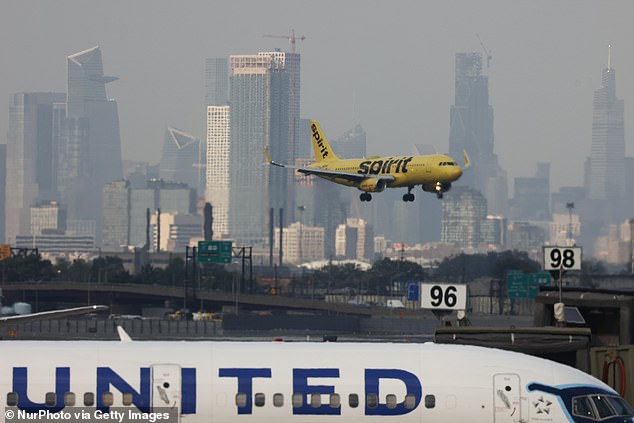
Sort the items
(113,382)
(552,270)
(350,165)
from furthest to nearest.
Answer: (350,165) < (552,270) < (113,382)

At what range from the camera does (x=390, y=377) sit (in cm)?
3312

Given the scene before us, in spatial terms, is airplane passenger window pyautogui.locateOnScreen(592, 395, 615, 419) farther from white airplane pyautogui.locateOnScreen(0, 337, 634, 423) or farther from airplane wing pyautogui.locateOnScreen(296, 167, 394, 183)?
airplane wing pyautogui.locateOnScreen(296, 167, 394, 183)

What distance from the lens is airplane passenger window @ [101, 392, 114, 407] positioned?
32188 mm

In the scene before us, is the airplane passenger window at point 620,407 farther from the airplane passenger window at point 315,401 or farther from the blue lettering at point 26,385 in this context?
the blue lettering at point 26,385

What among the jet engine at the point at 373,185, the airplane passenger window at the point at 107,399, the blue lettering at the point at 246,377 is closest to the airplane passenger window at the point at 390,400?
the blue lettering at the point at 246,377

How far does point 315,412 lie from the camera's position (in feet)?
107

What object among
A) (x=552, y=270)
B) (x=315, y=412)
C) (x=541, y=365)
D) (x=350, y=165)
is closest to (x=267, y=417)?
(x=315, y=412)

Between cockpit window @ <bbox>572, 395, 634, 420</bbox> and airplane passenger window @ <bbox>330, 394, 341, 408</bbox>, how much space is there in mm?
4999

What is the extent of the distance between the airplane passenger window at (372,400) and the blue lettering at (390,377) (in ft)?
0.20

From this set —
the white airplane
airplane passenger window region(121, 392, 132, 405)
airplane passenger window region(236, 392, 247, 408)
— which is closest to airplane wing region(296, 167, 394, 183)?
the white airplane

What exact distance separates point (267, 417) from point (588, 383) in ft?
22.9

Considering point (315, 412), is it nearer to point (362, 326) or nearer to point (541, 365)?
point (541, 365)

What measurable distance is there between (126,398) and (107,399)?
0.40m
